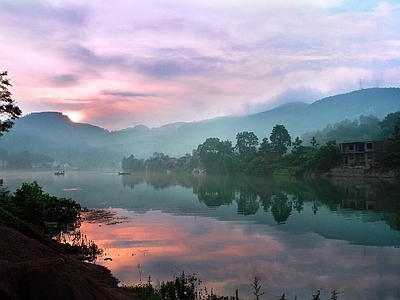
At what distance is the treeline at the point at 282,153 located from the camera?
87.2m

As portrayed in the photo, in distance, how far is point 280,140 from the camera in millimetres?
111500

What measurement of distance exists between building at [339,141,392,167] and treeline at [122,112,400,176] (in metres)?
1.93

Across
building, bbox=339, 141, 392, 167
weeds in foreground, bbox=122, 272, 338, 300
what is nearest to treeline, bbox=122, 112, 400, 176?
building, bbox=339, 141, 392, 167

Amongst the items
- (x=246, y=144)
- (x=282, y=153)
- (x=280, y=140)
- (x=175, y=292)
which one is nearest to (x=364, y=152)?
(x=282, y=153)

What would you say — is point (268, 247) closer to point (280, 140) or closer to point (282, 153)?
point (282, 153)

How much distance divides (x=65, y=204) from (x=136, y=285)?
64.8ft

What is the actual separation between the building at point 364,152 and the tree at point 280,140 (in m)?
25.3

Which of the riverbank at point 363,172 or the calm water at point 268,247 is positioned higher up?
the riverbank at point 363,172

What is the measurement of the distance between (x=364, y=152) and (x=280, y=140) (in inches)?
1314

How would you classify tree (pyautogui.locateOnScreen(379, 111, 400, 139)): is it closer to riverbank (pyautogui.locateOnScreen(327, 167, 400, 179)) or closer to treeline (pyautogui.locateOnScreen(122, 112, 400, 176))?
treeline (pyautogui.locateOnScreen(122, 112, 400, 176))

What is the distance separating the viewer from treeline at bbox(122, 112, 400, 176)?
87188 mm

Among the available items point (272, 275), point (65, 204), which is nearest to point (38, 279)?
point (272, 275)

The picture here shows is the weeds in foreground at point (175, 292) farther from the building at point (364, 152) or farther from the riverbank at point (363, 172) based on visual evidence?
the building at point (364, 152)

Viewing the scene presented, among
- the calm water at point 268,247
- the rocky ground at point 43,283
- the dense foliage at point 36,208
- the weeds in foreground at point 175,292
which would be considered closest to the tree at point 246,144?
the calm water at point 268,247
